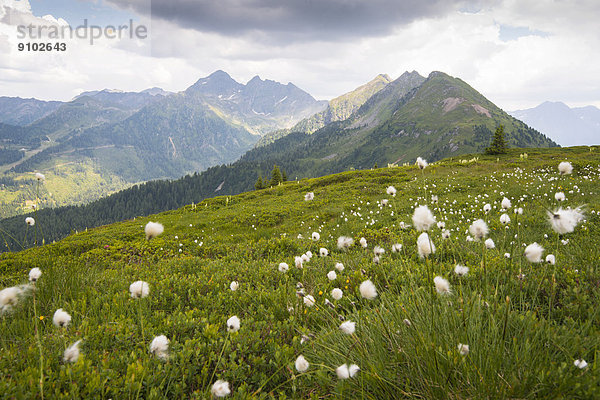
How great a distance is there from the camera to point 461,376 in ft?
8.02

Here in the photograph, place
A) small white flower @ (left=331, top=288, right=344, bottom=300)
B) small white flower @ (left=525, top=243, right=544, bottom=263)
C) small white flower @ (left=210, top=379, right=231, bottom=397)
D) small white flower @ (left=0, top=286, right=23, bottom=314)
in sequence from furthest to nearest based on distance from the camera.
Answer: small white flower @ (left=331, top=288, right=344, bottom=300), small white flower @ (left=525, top=243, right=544, bottom=263), small white flower @ (left=0, top=286, right=23, bottom=314), small white flower @ (left=210, top=379, right=231, bottom=397)

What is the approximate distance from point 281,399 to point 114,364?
1931mm

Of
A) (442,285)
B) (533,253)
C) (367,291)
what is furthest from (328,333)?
(533,253)

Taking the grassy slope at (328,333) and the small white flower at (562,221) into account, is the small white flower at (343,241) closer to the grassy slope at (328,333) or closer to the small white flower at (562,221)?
the grassy slope at (328,333)

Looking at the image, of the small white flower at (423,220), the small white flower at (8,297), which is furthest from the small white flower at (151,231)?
the small white flower at (423,220)

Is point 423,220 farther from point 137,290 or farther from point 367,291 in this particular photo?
point 137,290

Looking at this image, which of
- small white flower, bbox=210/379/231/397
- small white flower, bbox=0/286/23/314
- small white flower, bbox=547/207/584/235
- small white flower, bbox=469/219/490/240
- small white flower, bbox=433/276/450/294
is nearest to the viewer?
small white flower, bbox=210/379/231/397

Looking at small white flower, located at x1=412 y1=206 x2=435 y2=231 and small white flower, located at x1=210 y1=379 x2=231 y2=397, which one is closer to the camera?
small white flower, located at x1=210 y1=379 x2=231 y2=397

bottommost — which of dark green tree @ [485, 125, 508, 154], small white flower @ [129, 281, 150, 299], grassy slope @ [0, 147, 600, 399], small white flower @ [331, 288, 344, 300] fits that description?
grassy slope @ [0, 147, 600, 399]

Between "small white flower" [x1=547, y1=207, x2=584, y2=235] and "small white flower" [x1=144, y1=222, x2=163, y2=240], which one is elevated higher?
"small white flower" [x1=547, y1=207, x2=584, y2=235]

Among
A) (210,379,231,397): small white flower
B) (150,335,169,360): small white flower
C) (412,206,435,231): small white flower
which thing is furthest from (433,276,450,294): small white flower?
(150,335,169,360): small white flower

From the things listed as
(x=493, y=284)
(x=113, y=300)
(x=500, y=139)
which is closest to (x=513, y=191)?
(x=493, y=284)

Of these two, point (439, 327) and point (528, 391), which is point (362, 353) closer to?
point (439, 327)

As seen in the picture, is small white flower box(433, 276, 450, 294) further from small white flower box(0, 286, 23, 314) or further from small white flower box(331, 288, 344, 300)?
small white flower box(0, 286, 23, 314)
